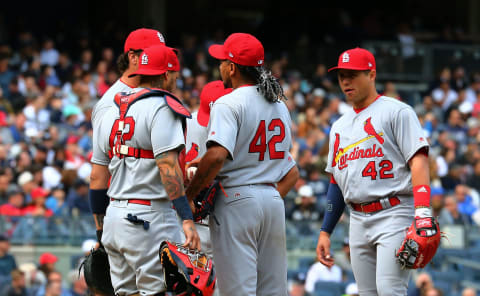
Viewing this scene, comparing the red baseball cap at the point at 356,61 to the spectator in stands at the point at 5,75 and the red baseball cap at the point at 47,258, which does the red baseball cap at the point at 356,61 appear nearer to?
the red baseball cap at the point at 47,258

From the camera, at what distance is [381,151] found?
4.86 m

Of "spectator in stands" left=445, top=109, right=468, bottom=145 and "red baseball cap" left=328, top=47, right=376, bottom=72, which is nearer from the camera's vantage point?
"red baseball cap" left=328, top=47, right=376, bottom=72

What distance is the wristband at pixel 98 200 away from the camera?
515 centimetres

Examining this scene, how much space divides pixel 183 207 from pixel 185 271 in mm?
355

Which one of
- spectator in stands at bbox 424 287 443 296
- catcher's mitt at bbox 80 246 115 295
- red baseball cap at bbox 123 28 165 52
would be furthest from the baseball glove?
spectator in stands at bbox 424 287 443 296

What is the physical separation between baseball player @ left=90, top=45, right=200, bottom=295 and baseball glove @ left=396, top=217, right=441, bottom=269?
1209 millimetres

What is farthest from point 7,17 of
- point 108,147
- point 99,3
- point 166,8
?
point 108,147

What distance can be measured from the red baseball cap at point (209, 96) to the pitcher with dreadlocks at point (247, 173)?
572 millimetres

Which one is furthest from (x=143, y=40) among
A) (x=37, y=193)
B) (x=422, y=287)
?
(x=37, y=193)

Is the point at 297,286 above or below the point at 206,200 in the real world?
below

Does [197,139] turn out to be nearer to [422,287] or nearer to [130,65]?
[130,65]

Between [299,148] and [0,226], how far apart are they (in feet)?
17.3

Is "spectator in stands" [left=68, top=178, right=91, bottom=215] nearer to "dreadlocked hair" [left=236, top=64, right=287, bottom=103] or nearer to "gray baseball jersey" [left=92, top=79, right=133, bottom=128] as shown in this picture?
"gray baseball jersey" [left=92, top=79, right=133, bottom=128]

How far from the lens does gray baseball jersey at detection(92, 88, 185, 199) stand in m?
4.39
